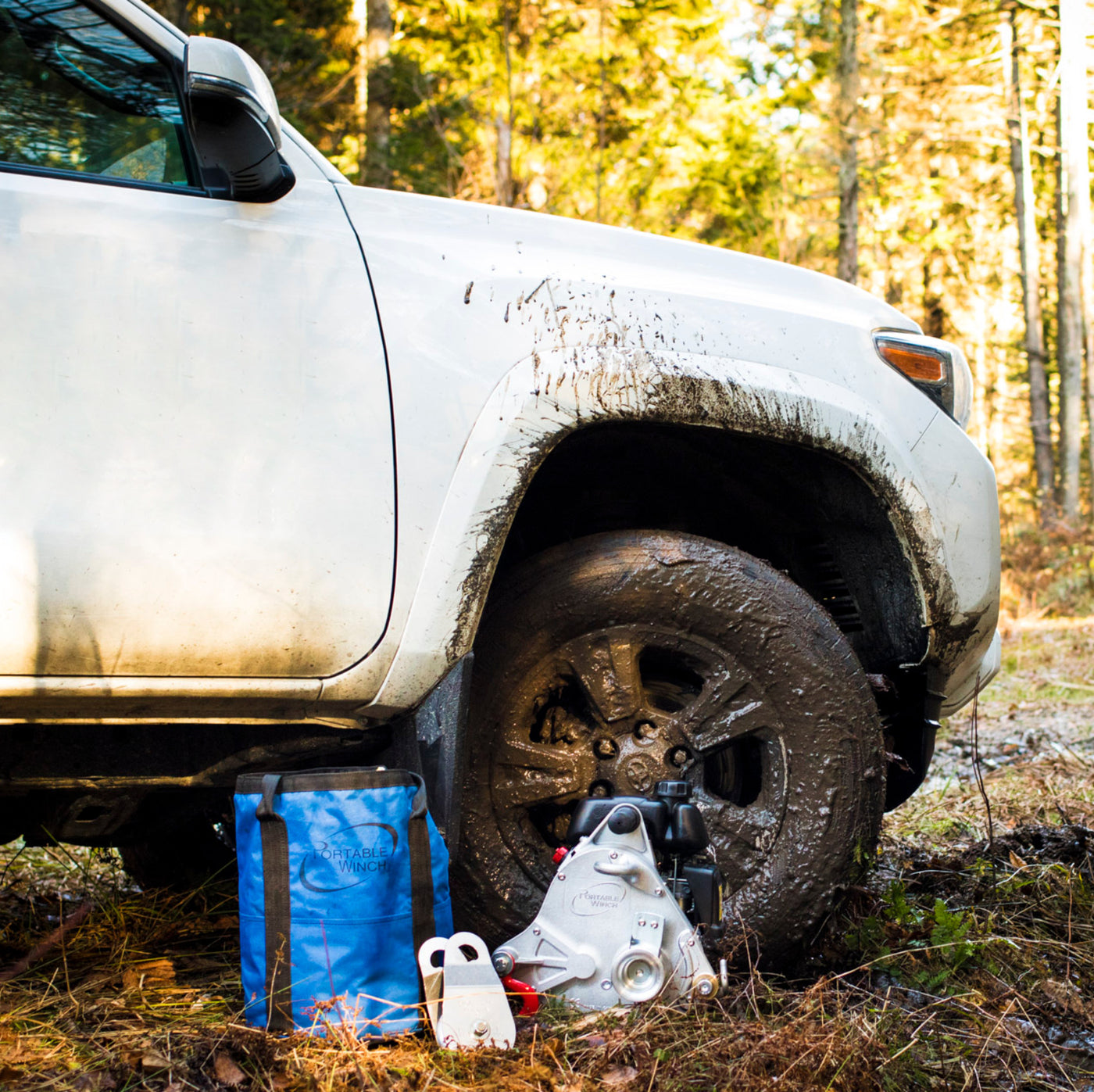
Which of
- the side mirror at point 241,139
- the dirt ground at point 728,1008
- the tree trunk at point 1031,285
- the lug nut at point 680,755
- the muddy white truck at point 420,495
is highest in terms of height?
the tree trunk at point 1031,285

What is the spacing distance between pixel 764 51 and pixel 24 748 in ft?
59.9

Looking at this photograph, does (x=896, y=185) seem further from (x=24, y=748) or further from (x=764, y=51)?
(x=24, y=748)

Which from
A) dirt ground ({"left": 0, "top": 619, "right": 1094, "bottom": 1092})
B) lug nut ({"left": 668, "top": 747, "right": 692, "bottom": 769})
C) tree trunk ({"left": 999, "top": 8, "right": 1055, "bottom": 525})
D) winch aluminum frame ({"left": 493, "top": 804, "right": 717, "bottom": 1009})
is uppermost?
tree trunk ({"left": 999, "top": 8, "right": 1055, "bottom": 525})

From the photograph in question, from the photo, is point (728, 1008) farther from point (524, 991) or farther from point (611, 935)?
point (524, 991)

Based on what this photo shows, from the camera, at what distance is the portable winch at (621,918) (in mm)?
1871

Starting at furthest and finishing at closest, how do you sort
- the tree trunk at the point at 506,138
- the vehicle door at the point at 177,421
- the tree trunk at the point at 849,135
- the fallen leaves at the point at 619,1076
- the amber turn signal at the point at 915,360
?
the tree trunk at the point at 849,135 → the tree trunk at the point at 506,138 → the amber turn signal at the point at 915,360 → the vehicle door at the point at 177,421 → the fallen leaves at the point at 619,1076

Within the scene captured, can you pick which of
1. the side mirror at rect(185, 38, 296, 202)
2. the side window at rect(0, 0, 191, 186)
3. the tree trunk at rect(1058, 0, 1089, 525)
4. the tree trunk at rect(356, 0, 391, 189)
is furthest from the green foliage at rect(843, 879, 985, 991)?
the tree trunk at rect(1058, 0, 1089, 525)

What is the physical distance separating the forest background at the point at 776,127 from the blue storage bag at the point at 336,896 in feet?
30.8

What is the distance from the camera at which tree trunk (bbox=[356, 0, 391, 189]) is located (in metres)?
10.7

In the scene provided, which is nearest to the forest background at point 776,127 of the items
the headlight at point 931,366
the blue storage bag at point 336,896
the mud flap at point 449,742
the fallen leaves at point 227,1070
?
the headlight at point 931,366

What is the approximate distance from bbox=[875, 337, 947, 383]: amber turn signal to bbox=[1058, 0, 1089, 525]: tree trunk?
1290 centimetres

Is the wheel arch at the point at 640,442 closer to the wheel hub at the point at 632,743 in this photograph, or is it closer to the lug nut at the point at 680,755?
the wheel hub at the point at 632,743

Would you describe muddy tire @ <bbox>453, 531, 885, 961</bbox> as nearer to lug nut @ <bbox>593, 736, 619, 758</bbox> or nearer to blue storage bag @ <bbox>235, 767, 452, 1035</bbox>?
lug nut @ <bbox>593, 736, 619, 758</bbox>

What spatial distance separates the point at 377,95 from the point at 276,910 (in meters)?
10.7
